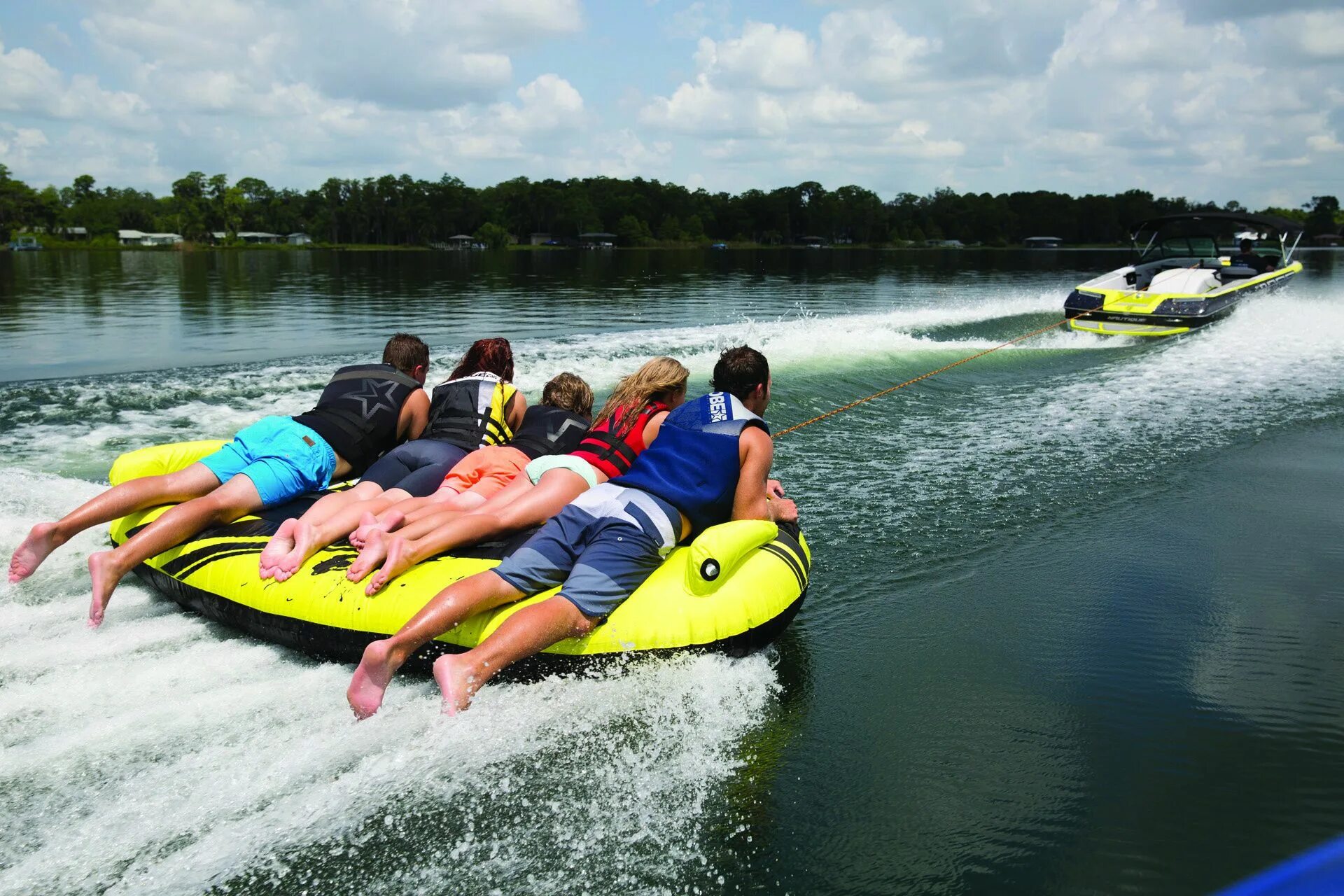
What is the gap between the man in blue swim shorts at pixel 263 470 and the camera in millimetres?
4570

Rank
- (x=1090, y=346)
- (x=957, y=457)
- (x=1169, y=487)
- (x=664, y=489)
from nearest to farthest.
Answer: (x=664, y=489) → (x=1169, y=487) → (x=957, y=457) → (x=1090, y=346)

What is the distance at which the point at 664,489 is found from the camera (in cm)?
415

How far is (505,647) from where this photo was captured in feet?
12.1

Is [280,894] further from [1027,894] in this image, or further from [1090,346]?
[1090,346]

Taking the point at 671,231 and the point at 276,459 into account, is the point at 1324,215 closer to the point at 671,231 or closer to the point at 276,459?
the point at 671,231

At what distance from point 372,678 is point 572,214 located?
11030cm

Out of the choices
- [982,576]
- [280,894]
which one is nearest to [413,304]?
[982,576]

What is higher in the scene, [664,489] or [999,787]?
[664,489]

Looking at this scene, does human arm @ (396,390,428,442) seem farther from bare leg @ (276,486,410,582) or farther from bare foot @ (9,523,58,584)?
bare foot @ (9,523,58,584)

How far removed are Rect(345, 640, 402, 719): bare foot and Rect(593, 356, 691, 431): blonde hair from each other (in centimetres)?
155

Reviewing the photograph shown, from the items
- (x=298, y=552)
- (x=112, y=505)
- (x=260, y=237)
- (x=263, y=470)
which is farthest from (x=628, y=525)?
(x=260, y=237)

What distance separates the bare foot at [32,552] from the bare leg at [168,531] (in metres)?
0.29

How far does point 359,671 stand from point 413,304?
20.8 m

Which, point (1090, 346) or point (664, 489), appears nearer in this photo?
point (664, 489)
